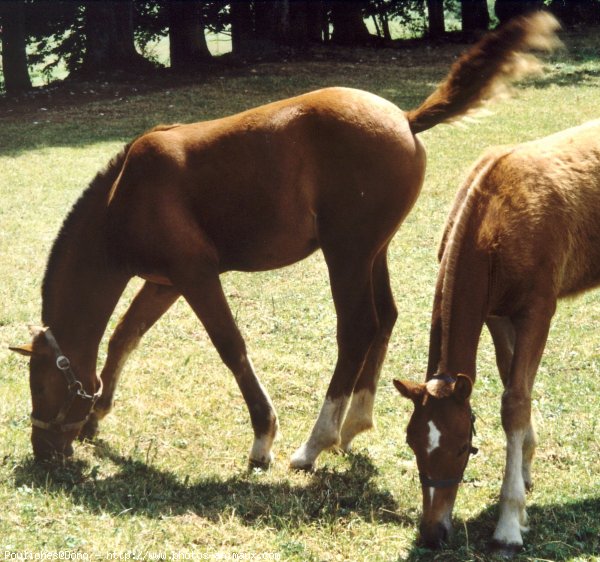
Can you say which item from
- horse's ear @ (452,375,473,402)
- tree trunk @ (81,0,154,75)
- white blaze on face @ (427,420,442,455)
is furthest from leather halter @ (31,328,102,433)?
tree trunk @ (81,0,154,75)

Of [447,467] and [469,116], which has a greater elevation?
[469,116]

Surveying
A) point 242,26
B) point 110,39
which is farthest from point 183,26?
point 110,39

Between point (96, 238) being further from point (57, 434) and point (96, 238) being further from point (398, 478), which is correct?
point (398, 478)

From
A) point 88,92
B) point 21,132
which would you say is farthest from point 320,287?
point 88,92

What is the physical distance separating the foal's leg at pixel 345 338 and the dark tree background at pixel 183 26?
699 inches

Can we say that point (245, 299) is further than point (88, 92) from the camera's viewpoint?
No

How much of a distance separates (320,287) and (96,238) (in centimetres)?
392

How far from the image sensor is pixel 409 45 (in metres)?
25.2

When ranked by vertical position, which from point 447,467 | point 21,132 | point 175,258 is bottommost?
point 21,132

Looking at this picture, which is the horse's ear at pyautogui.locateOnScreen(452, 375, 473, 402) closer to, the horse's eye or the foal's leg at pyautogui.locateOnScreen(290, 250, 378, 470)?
the horse's eye

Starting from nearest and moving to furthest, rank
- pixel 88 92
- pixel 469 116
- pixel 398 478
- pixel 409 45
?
1. pixel 398 478
2. pixel 469 116
3. pixel 88 92
4. pixel 409 45

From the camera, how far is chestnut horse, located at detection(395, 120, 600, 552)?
4285 millimetres

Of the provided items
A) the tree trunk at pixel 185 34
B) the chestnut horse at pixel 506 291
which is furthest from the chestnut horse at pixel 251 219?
the tree trunk at pixel 185 34

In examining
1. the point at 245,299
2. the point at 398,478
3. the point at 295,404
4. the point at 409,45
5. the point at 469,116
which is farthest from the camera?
the point at 409,45
